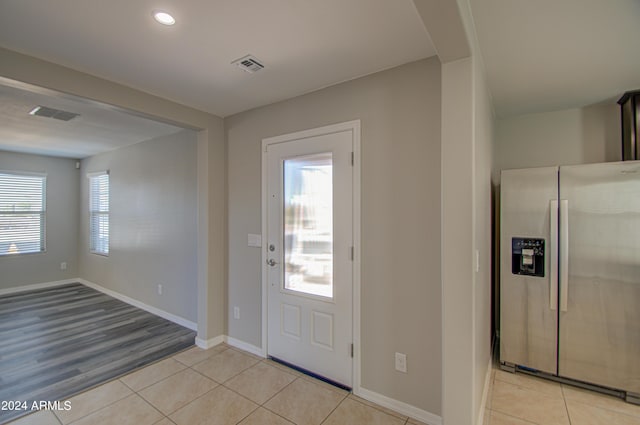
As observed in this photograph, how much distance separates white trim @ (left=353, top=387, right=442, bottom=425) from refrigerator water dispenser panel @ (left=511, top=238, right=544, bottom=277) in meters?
1.55

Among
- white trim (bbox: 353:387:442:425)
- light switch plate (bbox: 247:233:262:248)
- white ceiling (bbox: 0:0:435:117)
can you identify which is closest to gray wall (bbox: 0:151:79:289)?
white ceiling (bbox: 0:0:435:117)

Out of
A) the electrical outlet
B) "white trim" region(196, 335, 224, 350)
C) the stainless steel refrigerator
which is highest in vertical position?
the stainless steel refrigerator

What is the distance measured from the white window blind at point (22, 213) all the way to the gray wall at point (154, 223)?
4.00ft

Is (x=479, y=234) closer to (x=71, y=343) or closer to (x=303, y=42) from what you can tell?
(x=303, y=42)

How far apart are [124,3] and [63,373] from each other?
3.14 meters

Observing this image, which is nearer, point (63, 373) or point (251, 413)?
point (251, 413)

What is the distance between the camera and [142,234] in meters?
4.35

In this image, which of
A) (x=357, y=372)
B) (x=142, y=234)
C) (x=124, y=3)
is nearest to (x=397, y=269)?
(x=357, y=372)

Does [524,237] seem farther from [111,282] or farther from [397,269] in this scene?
[111,282]

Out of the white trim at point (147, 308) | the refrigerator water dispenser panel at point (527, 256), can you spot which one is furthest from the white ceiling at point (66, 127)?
the refrigerator water dispenser panel at point (527, 256)

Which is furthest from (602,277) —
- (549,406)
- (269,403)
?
(269,403)

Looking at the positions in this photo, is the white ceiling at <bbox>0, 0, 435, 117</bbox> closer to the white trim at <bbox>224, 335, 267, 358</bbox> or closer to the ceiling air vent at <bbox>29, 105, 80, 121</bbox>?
the ceiling air vent at <bbox>29, 105, 80, 121</bbox>

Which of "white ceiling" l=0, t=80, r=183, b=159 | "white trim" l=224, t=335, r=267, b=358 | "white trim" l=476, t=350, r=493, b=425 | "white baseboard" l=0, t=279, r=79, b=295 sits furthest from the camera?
"white baseboard" l=0, t=279, r=79, b=295

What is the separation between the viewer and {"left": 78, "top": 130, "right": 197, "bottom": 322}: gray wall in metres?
3.69
